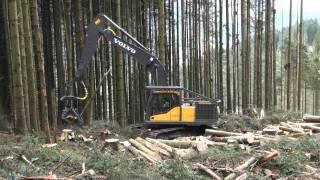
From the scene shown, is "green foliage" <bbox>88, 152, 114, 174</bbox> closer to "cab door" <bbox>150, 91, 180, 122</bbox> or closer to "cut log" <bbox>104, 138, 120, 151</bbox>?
"cut log" <bbox>104, 138, 120, 151</bbox>

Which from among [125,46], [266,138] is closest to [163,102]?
[125,46]

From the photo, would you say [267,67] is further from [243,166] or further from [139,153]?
[243,166]

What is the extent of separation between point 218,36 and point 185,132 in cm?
1041

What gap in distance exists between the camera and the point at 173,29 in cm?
1992

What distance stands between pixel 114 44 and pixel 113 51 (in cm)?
353

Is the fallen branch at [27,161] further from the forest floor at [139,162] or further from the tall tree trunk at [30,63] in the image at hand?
the tall tree trunk at [30,63]

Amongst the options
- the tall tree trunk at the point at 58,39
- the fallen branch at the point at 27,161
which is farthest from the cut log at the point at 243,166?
the tall tree trunk at the point at 58,39

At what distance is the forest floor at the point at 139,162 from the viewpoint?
646 cm

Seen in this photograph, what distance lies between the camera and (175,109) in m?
12.1

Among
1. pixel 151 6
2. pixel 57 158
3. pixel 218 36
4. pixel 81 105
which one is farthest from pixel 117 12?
pixel 218 36

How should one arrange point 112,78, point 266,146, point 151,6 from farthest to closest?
1. point 151,6
2. point 112,78
3. point 266,146

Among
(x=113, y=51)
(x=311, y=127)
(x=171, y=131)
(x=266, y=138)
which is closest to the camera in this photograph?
(x=266, y=138)

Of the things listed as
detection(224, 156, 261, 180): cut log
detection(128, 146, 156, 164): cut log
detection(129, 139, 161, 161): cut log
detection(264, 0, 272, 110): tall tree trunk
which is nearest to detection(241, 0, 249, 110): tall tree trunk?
detection(264, 0, 272, 110): tall tree trunk

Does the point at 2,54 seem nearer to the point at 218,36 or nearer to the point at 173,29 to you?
the point at 173,29
